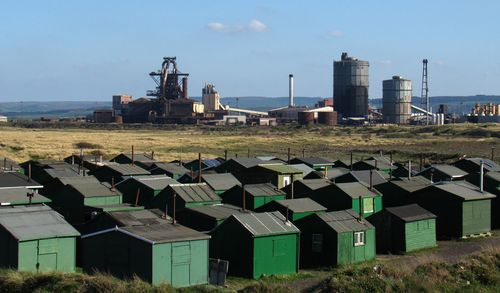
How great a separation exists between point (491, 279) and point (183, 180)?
67.8ft

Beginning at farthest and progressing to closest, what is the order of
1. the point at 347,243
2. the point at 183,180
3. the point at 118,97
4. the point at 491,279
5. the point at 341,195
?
the point at 118,97 → the point at 183,180 → the point at 341,195 → the point at 347,243 → the point at 491,279

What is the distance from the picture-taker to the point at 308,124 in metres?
137

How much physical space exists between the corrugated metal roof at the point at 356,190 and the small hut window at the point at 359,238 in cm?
563

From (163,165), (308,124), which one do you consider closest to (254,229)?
(163,165)

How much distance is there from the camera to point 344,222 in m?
28.1

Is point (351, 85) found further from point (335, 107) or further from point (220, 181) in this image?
point (220, 181)

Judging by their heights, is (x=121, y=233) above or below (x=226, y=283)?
above

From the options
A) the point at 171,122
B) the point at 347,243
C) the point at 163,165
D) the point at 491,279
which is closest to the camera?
the point at 491,279

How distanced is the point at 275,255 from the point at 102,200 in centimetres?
964

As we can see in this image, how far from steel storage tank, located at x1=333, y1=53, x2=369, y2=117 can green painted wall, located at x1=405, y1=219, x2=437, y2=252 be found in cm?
10906

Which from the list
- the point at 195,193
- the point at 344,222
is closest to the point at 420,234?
the point at 344,222

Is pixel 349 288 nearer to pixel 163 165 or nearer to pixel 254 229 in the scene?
pixel 254 229

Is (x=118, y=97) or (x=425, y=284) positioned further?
(x=118, y=97)

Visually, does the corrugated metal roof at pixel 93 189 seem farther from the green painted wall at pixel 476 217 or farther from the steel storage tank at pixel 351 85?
the steel storage tank at pixel 351 85
